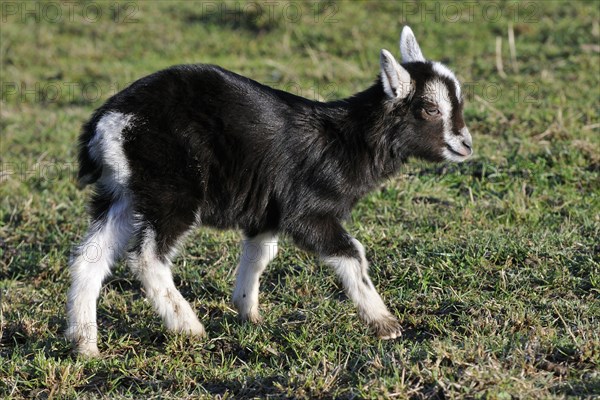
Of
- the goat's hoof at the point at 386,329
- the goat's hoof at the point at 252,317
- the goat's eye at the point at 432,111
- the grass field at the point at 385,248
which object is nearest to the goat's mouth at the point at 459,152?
the goat's eye at the point at 432,111

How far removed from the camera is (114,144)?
16.2 ft

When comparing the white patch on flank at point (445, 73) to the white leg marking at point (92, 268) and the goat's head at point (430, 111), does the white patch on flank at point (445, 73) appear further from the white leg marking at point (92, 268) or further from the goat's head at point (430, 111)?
the white leg marking at point (92, 268)

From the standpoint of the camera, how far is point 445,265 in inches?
221

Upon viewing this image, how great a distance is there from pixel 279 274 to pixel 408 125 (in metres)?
1.35

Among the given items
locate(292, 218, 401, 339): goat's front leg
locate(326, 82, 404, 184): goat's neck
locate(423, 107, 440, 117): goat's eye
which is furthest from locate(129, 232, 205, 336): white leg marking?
locate(423, 107, 440, 117): goat's eye

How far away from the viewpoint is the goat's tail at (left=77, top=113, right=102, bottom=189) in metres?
5.11

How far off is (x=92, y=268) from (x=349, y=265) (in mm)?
1439

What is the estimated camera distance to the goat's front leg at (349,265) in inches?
195

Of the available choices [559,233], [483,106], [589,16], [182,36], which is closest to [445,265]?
[559,233]

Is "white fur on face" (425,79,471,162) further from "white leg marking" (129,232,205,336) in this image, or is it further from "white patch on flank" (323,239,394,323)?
"white leg marking" (129,232,205,336)

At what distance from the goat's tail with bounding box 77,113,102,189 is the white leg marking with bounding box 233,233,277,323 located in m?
0.99

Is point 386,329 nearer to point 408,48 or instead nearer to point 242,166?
point 242,166

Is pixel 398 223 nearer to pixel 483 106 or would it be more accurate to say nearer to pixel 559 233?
pixel 559 233

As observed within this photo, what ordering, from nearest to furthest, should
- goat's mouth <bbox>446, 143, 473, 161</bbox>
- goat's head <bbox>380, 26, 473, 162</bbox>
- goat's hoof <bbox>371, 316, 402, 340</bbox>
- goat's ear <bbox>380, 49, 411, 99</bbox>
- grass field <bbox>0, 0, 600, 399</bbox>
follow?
grass field <bbox>0, 0, 600, 399</bbox> → goat's hoof <bbox>371, 316, 402, 340</bbox> → goat's ear <bbox>380, 49, 411, 99</bbox> → goat's head <bbox>380, 26, 473, 162</bbox> → goat's mouth <bbox>446, 143, 473, 161</bbox>
